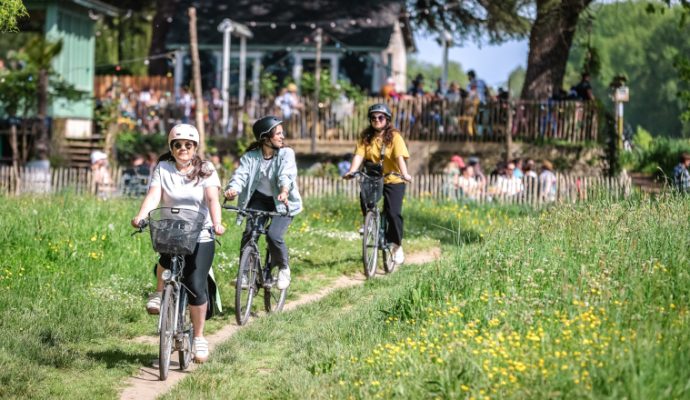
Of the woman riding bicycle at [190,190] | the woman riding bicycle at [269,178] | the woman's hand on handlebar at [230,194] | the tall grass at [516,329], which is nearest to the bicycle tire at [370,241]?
the tall grass at [516,329]

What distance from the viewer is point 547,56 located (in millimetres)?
29297

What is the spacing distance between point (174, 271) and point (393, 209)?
18.2ft

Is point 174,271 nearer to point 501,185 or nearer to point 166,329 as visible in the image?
point 166,329

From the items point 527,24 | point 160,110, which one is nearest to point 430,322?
point 160,110

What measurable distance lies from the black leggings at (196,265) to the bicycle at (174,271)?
2.5 inches

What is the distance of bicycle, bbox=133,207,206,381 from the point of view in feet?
25.2

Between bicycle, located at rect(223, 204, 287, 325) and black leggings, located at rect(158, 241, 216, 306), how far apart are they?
1743mm

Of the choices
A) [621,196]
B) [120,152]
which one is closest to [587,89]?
[120,152]

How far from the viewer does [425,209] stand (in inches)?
781

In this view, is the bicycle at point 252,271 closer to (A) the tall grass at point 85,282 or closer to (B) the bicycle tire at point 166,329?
(A) the tall grass at point 85,282

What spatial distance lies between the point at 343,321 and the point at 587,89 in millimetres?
20152

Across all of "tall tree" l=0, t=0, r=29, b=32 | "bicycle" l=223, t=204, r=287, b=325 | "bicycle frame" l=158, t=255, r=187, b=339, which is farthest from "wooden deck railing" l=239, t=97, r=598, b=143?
"bicycle frame" l=158, t=255, r=187, b=339

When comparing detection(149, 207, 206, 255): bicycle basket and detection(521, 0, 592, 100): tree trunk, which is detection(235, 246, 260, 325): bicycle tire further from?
detection(521, 0, 592, 100): tree trunk

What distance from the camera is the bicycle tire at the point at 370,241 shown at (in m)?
12.9
